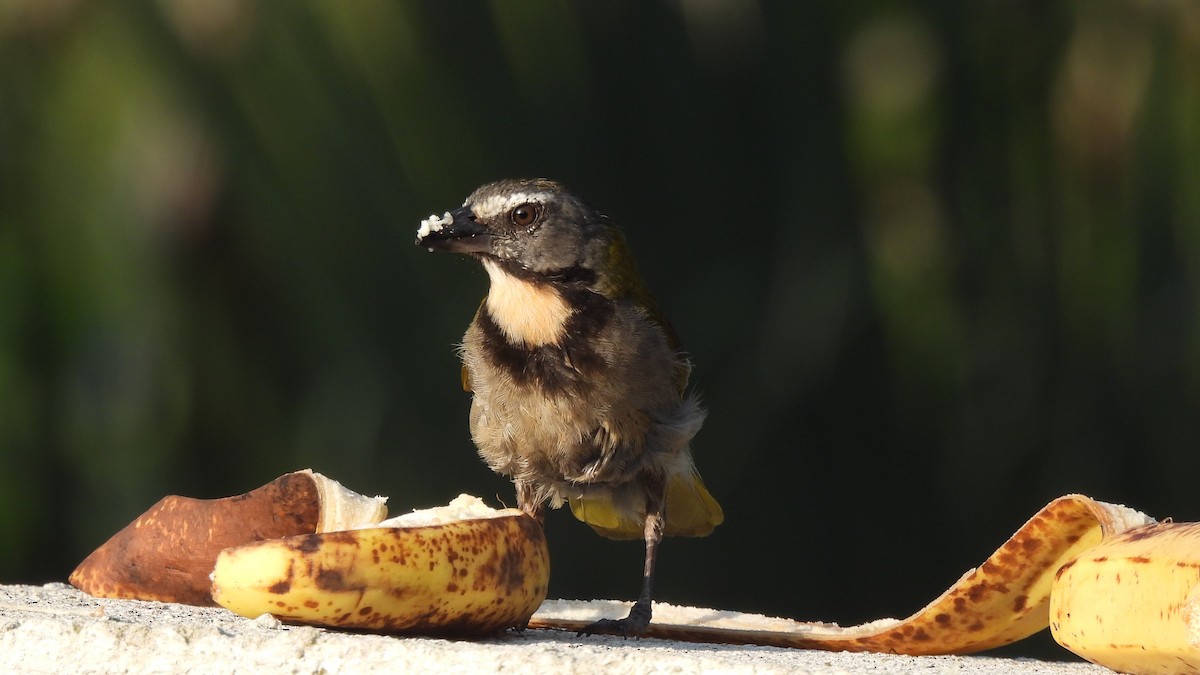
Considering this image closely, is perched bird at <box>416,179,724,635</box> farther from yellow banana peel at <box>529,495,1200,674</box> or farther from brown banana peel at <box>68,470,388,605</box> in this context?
brown banana peel at <box>68,470,388,605</box>

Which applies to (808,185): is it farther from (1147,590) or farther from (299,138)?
(1147,590)

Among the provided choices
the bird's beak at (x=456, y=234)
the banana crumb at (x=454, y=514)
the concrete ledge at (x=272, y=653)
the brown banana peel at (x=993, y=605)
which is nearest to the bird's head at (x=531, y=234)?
the bird's beak at (x=456, y=234)

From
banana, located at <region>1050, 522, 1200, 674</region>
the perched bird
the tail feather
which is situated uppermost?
the perched bird

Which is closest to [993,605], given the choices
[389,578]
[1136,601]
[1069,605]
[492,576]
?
[1069,605]

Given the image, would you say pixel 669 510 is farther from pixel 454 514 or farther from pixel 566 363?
pixel 454 514

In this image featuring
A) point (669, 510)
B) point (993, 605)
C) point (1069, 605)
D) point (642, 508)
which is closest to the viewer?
point (1069, 605)

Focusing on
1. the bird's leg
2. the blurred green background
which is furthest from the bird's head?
the blurred green background
